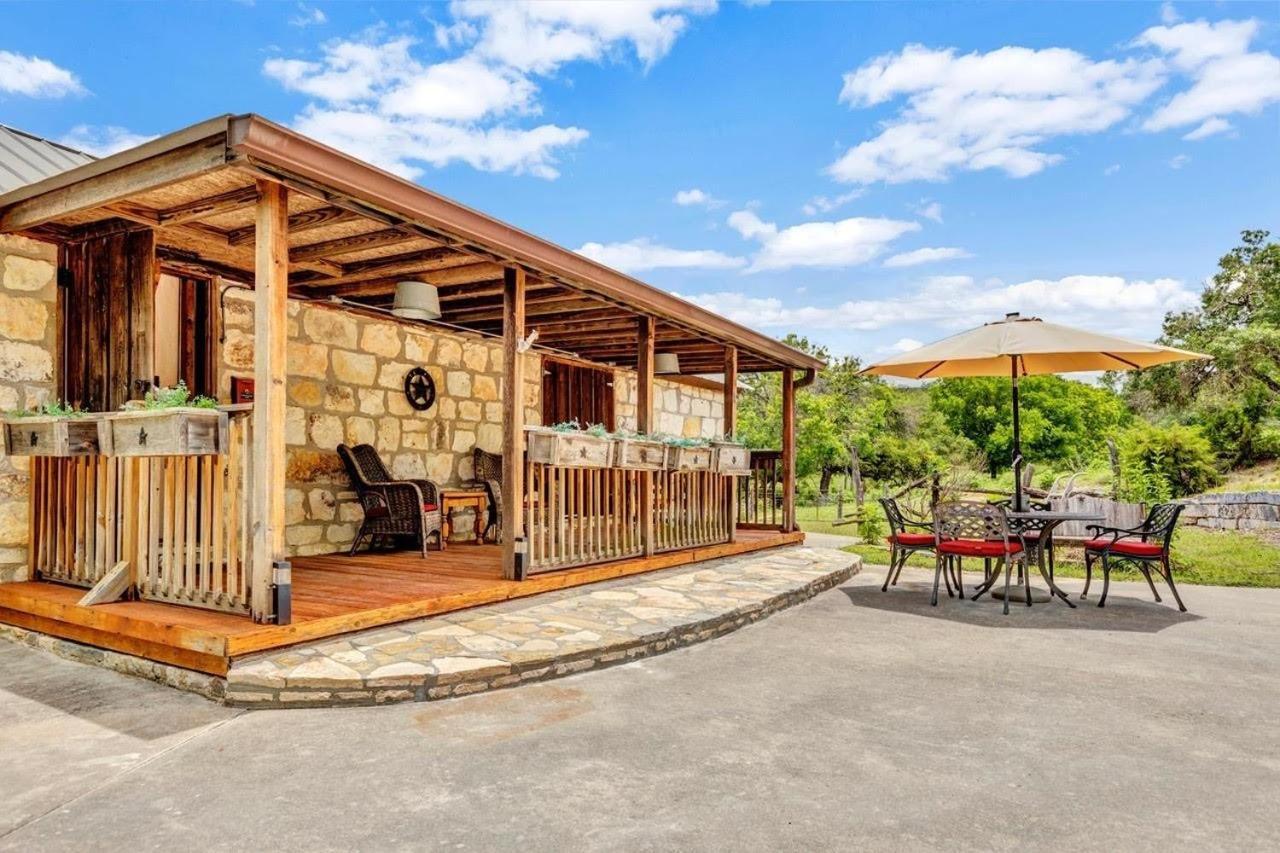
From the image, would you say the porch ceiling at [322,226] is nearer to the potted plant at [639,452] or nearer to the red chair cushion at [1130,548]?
the potted plant at [639,452]

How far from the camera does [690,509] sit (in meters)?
6.90

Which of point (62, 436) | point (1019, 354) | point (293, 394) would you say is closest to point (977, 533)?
point (1019, 354)

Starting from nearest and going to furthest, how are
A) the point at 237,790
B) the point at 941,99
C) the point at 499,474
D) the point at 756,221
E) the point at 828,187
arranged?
the point at 237,790, the point at 499,474, the point at 941,99, the point at 828,187, the point at 756,221

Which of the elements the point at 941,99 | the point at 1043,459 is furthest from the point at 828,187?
the point at 941,99

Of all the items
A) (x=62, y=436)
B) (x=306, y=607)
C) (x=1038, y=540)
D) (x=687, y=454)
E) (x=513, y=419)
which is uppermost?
(x=513, y=419)

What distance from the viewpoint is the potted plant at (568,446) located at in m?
4.99

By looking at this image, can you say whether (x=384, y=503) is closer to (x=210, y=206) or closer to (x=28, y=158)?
(x=210, y=206)

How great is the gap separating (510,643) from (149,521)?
2.01 metres

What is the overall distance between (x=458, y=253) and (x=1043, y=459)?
36.0m

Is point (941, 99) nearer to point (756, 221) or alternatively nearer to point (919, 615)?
point (919, 615)

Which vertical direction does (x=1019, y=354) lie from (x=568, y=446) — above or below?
above

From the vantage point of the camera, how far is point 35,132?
5441 millimetres

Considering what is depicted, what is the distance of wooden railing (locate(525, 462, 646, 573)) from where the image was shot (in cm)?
515

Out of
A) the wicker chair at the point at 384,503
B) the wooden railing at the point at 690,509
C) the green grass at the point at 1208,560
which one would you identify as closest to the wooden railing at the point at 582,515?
the wooden railing at the point at 690,509
